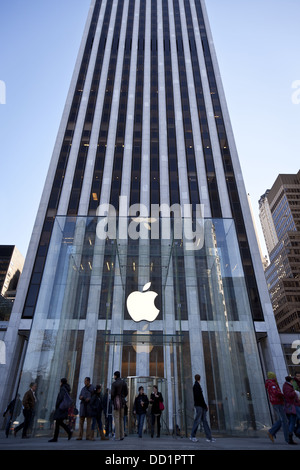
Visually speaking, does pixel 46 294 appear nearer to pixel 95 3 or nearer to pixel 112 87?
pixel 112 87

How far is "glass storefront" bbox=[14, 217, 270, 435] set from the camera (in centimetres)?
1090

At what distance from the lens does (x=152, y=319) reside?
1252cm

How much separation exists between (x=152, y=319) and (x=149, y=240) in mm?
3624

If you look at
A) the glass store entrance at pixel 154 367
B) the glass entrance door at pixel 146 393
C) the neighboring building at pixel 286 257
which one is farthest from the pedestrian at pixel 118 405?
the neighboring building at pixel 286 257

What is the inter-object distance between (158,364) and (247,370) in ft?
13.1

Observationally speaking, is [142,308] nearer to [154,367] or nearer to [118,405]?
[154,367]

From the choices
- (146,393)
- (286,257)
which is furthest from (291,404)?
(286,257)

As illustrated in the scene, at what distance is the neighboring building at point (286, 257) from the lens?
90062 mm

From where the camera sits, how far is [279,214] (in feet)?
367

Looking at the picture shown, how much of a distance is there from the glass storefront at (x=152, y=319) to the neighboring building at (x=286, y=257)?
8098cm

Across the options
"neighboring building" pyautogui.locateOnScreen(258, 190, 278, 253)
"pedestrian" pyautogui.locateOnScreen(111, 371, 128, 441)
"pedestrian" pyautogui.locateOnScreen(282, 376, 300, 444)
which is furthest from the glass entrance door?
"neighboring building" pyautogui.locateOnScreen(258, 190, 278, 253)

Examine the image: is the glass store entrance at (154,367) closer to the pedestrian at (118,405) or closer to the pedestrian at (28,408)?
the pedestrian at (118,405)

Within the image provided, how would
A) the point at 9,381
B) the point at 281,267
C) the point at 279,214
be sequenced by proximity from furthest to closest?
the point at 279,214, the point at 281,267, the point at 9,381

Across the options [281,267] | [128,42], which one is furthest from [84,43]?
[281,267]
